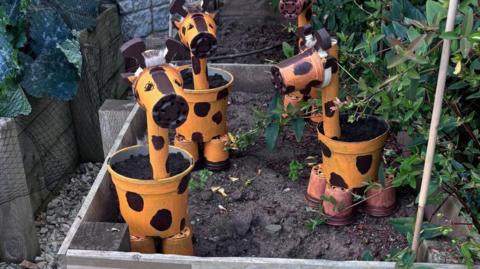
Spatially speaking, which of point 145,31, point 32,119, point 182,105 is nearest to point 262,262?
point 182,105

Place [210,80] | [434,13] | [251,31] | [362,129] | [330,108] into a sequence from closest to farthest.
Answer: [434,13] < [330,108] < [362,129] < [210,80] < [251,31]

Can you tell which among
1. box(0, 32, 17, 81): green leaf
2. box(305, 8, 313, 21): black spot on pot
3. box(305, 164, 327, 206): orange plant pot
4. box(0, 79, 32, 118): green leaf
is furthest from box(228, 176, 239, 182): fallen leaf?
box(0, 32, 17, 81): green leaf

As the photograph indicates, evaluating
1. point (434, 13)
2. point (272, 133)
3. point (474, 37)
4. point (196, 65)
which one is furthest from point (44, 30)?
point (474, 37)

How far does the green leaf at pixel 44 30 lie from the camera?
2930mm

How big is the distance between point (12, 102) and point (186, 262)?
1.45 meters

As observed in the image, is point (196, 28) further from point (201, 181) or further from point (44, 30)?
point (44, 30)

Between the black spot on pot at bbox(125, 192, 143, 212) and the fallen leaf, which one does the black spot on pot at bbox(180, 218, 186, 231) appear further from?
the fallen leaf

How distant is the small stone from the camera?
6.48ft

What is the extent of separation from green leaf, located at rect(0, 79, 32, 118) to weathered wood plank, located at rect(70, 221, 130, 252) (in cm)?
112

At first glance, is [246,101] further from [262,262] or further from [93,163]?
[262,262]

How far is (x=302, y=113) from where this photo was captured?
2.16m

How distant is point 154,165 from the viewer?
1644mm

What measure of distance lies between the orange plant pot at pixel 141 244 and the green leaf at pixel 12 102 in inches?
45.8

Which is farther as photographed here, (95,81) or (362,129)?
(95,81)
